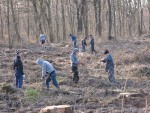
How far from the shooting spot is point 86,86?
17594 millimetres

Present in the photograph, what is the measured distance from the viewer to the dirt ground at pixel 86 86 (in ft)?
39.5

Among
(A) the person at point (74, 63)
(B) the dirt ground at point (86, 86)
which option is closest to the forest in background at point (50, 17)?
(B) the dirt ground at point (86, 86)

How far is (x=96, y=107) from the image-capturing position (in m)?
12.0

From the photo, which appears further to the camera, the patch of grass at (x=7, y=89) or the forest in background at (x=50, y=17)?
the forest in background at (x=50, y=17)

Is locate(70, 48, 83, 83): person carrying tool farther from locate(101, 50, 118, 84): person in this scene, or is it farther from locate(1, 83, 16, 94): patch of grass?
locate(1, 83, 16, 94): patch of grass

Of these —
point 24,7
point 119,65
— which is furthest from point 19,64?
point 24,7

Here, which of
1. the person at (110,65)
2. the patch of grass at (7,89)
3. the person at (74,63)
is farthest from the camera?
the person at (110,65)

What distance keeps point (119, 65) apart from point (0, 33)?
25.6 meters

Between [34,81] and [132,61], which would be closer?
[34,81]

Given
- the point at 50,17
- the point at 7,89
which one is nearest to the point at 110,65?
the point at 7,89

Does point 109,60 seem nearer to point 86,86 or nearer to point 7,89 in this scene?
point 86,86

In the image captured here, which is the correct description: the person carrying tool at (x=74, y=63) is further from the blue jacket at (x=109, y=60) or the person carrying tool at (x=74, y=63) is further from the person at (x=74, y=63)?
the blue jacket at (x=109, y=60)

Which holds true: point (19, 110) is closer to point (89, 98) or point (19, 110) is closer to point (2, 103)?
point (2, 103)

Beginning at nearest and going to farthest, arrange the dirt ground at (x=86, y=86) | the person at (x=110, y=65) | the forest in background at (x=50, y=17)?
the dirt ground at (x=86, y=86) < the person at (x=110, y=65) < the forest in background at (x=50, y=17)
